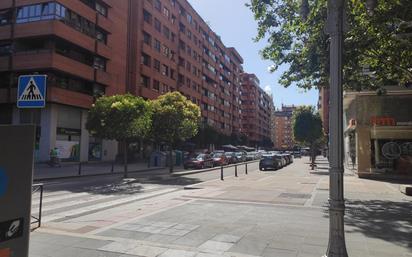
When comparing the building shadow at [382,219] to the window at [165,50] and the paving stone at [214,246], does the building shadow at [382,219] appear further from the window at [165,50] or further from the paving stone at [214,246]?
the window at [165,50]

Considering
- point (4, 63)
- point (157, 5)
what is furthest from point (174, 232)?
point (157, 5)

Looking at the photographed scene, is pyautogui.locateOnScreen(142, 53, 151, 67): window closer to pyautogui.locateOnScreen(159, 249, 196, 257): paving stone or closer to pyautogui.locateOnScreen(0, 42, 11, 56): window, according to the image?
pyautogui.locateOnScreen(0, 42, 11, 56): window

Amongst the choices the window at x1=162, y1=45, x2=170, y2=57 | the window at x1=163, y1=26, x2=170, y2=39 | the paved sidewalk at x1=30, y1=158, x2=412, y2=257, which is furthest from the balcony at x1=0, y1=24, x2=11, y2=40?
the paved sidewalk at x1=30, y1=158, x2=412, y2=257

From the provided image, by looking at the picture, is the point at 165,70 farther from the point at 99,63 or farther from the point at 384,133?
the point at 384,133

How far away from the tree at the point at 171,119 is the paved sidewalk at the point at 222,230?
689 inches

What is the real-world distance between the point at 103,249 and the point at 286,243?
3228mm

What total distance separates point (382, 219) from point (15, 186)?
9.19 meters

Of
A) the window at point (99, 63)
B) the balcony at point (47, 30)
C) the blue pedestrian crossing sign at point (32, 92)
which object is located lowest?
the blue pedestrian crossing sign at point (32, 92)

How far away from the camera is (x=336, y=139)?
17.4 ft

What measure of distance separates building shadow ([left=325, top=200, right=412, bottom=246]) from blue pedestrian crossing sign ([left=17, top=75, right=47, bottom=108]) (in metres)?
6.57

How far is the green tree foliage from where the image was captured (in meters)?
→ 12.3

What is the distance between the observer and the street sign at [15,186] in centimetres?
314

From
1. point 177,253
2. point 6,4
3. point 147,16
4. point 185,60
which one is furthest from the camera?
point 185,60

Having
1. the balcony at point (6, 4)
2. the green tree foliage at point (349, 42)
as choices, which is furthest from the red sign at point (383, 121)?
the balcony at point (6, 4)
